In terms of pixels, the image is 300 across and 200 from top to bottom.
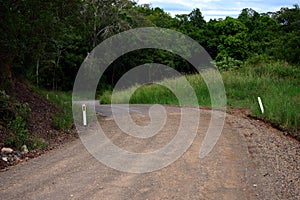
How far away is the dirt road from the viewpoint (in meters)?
5.92

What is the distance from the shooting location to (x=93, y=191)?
607cm

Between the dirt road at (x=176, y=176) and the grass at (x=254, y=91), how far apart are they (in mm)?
4951

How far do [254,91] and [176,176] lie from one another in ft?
51.4

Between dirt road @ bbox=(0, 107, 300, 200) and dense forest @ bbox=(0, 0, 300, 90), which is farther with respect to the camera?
dense forest @ bbox=(0, 0, 300, 90)

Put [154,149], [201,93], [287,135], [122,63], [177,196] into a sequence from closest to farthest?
[177,196] < [154,149] < [287,135] < [201,93] < [122,63]

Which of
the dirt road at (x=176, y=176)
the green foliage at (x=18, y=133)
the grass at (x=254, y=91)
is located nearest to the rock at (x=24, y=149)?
the green foliage at (x=18, y=133)

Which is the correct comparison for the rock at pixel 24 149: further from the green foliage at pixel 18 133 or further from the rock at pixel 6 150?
the rock at pixel 6 150

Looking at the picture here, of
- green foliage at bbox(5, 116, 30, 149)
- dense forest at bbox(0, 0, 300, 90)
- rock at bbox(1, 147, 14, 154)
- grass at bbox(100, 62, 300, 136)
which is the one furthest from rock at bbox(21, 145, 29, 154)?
grass at bbox(100, 62, 300, 136)

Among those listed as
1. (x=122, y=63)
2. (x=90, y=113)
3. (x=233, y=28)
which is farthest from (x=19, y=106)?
(x=233, y=28)

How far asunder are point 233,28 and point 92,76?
24.9 m

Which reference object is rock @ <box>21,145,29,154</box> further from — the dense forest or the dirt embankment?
the dense forest

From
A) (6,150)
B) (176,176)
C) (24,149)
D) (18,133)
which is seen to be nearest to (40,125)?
(18,133)

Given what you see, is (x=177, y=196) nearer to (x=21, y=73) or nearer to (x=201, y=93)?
(x=21, y=73)

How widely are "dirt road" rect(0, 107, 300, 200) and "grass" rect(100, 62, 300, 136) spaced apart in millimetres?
4951
